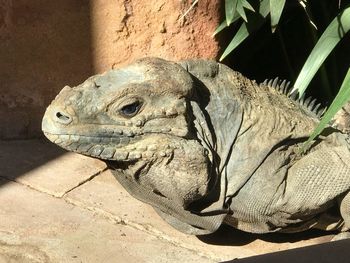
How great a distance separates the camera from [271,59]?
557 centimetres

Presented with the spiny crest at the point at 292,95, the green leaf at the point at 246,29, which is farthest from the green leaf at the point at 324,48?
the green leaf at the point at 246,29

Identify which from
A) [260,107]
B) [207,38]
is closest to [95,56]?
[207,38]

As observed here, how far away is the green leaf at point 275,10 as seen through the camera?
428cm

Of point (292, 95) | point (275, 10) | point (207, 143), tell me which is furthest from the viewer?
point (275, 10)

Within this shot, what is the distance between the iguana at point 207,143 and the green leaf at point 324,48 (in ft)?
0.89

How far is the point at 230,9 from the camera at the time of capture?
421 cm

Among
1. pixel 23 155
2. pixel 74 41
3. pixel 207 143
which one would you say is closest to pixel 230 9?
pixel 207 143

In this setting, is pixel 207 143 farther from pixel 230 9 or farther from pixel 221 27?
pixel 221 27

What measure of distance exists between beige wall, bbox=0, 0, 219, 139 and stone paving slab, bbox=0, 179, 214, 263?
0.89 meters

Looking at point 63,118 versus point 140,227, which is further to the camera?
point 140,227

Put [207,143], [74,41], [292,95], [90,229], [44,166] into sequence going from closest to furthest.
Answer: [207,143]
[292,95]
[90,229]
[44,166]
[74,41]

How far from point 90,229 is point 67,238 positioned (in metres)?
0.15

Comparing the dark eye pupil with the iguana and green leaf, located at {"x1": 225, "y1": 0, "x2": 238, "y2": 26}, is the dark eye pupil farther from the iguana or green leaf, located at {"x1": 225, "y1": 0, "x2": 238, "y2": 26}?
green leaf, located at {"x1": 225, "y1": 0, "x2": 238, "y2": 26}

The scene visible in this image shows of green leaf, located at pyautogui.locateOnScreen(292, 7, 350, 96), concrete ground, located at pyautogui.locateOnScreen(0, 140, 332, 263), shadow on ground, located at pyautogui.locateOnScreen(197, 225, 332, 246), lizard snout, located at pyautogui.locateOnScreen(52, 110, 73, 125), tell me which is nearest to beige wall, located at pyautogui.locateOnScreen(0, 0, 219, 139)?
concrete ground, located at pyautogui.locateOnScreen(0, 140, 332, 263)
